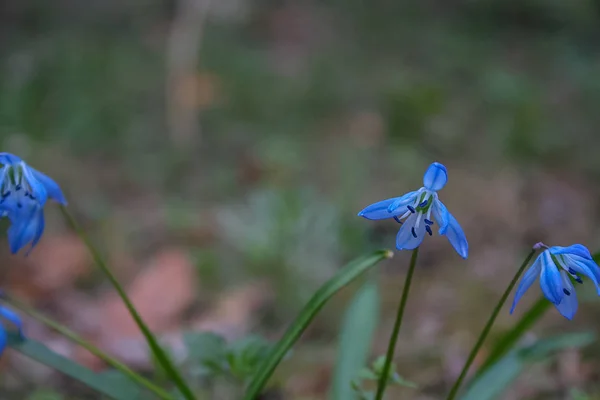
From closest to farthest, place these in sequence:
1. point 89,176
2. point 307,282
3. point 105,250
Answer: point 307,282
point 105,250
point 89,176

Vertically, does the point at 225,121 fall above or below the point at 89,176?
above

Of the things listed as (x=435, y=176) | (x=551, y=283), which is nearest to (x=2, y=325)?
(x=435, y=176)

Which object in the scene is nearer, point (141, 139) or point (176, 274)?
point (176, 274)

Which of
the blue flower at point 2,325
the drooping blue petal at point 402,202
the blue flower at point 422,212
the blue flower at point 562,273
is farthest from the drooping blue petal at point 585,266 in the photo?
the blue flower at point 2,325

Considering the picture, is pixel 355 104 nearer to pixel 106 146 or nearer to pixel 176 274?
pixel 106 146

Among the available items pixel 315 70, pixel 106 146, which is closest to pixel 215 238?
pixel 106 146

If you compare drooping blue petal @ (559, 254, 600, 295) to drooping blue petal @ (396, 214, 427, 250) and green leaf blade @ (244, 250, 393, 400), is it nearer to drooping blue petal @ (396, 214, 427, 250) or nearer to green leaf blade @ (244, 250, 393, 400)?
drooping blue petal @ (396, 214, 427, 250)

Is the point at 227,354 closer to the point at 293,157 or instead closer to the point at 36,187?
the point at 36,187

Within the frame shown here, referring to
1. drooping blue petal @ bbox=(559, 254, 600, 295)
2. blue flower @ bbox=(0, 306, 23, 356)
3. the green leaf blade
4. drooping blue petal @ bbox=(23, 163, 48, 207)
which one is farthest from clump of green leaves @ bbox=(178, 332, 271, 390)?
drooping blue petal @ bbox=(559, 254, 600, 295)
